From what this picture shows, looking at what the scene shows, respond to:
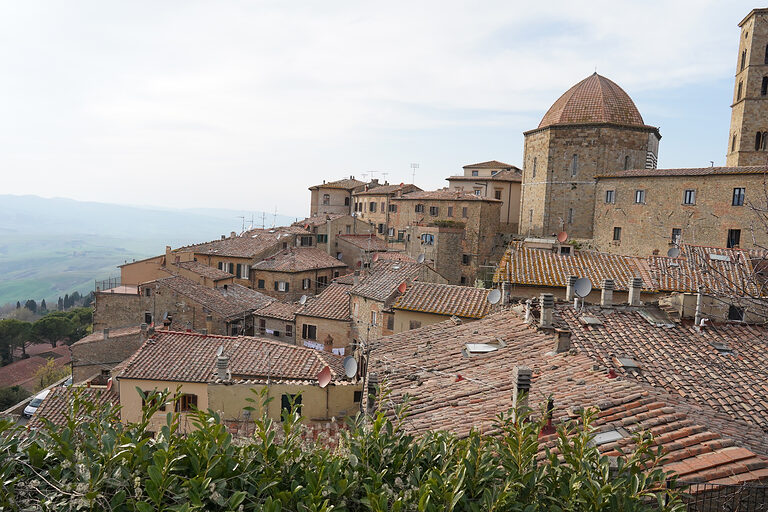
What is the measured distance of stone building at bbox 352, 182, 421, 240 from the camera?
180 feet

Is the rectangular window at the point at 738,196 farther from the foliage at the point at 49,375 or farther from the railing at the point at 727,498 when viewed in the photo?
the foliage at the point at 49,375

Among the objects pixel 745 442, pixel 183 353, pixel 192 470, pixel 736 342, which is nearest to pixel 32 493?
pixel 192 470

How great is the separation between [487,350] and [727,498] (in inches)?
297

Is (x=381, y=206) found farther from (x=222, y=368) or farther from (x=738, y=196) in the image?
(x=222, y=368)

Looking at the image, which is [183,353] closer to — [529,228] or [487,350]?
[487,350]

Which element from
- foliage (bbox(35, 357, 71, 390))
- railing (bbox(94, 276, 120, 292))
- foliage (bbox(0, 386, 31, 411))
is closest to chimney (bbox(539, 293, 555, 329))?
railing (bbox(94, 276, 120, 292))

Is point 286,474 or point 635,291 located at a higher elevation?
point 635,291

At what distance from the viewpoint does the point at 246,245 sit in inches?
1769

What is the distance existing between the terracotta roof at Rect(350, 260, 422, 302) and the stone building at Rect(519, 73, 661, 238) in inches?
628

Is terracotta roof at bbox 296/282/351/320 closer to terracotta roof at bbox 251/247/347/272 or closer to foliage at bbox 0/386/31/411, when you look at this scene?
terracotta roof at bbox 251/247/347/272

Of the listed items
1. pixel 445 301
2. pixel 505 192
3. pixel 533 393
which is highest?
pixel 505 192

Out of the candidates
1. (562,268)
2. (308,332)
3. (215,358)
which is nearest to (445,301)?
(562,268)

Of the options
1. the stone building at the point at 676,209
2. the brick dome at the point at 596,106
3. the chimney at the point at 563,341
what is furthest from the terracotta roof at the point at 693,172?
the chimney at the point at 563,341

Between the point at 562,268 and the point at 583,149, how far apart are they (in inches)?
853
